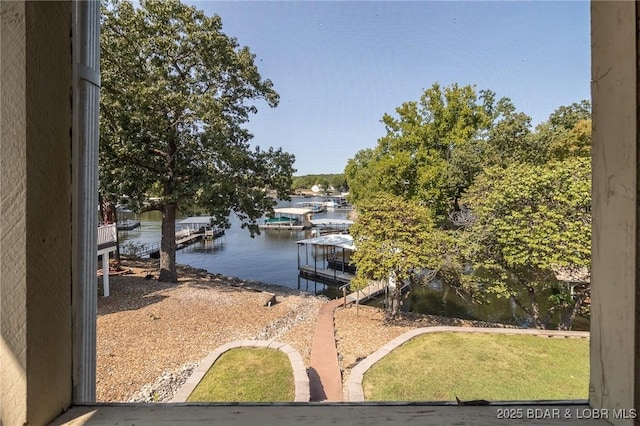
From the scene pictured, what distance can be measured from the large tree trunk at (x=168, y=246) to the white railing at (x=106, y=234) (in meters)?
1.34

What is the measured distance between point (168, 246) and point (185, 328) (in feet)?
12.4

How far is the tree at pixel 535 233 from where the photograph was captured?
4539mm

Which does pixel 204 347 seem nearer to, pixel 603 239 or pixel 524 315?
pixel 603 239

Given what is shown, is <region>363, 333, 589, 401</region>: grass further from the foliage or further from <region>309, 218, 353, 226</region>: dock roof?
<region>309, 218, 353, 226</region>: dock roof

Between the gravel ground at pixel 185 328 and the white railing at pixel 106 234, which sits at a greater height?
the white railing at pixel 106 234

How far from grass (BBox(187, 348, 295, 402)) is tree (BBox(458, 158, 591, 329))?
3816 millimetres

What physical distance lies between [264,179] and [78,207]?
7.96 m

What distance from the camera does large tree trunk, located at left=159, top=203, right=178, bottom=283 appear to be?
814 cm

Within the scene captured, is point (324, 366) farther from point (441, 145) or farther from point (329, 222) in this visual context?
point (329, 222)

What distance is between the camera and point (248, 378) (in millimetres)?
3078

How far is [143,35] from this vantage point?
686 cm

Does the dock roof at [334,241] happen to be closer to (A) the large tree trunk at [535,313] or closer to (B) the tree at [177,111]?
(B) the tree at [177,111]

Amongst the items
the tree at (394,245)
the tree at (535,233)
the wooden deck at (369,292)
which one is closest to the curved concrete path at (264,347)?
the tree at (394,245)

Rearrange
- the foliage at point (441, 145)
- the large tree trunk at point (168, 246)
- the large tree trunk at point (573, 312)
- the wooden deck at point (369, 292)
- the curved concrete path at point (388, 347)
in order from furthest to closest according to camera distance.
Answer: the foliage at point (441, 145)
the wooden deck at point (369, 292)
the large tree trunk at point (168, 246)
the large tree trunk at point (573, 312)
the curved concrete path at point (388, 347)
